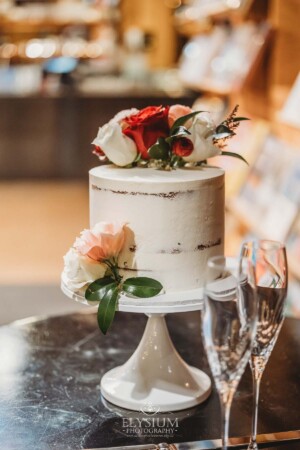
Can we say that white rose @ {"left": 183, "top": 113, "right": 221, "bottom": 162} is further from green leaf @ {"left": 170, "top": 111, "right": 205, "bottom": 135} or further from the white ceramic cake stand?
the white ceramic cake stand

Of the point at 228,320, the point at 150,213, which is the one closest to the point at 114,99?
the point at 150,213

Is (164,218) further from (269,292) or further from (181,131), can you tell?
(269,292)

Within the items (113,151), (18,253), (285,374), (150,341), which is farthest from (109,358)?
(18,253)

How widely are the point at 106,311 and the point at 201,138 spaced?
1.31 feet

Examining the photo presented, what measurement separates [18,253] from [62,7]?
451 cm

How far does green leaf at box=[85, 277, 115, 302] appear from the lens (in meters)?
1.45

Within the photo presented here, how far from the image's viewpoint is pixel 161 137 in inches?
60.1

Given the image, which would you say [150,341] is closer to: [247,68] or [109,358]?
[109,358]

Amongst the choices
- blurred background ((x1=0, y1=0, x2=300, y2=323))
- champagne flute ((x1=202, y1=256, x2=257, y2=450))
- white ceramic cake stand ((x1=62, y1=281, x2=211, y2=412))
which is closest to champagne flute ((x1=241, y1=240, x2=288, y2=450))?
champagne flute ((x1=202, y1=256, x2=257, y2=450))

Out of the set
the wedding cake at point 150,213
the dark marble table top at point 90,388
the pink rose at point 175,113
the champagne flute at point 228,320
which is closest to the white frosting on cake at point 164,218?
the wedding cake at point 150,213

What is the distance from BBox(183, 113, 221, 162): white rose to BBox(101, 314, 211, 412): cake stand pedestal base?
1.15 ft

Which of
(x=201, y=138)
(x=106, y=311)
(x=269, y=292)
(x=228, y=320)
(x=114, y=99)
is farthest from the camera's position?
(x=114, y=99)

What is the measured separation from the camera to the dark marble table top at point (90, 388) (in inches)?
55.2

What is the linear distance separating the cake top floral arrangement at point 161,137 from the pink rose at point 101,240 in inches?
7.1
